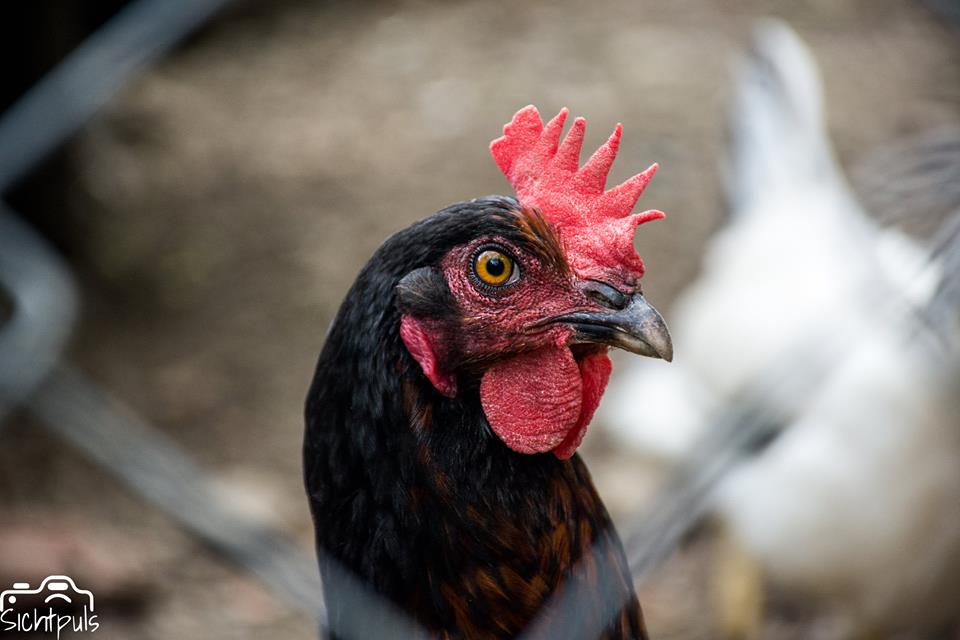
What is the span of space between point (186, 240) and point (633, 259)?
12.7ft

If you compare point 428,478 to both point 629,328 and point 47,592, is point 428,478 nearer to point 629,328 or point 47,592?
point 629,328

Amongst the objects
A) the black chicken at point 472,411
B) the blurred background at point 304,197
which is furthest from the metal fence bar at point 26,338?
the blurred background at point 304,197

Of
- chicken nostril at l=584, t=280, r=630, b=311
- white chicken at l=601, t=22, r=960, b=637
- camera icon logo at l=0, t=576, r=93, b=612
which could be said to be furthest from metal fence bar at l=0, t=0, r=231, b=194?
white chicken at l=601, t=22, r=960, b=637

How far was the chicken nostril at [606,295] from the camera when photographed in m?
1.66

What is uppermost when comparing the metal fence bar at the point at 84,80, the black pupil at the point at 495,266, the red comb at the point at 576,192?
the metal fence bar at the point at 84,80

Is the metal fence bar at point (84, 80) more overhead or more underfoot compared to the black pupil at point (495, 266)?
more overhead

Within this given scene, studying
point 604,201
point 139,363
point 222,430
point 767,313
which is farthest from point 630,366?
point 604,201

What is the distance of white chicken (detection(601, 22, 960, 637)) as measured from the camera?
315cm

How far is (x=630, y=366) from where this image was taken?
444 cm
